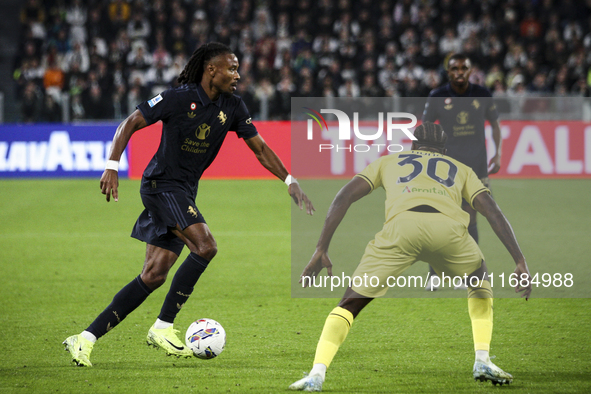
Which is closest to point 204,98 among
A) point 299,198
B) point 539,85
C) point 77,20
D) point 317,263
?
point 299,198

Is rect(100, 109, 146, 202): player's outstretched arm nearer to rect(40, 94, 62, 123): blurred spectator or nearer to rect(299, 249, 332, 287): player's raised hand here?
rect(299, 249, 332, 287): player's raised hand

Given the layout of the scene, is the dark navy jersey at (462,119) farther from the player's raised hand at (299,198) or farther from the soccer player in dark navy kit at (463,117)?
the player's raised hand at (299,198)

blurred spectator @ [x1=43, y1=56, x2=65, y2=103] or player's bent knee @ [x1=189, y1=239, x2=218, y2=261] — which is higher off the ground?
blurred spectator @ [x1=43, y1=56, x2=65, y2=103]

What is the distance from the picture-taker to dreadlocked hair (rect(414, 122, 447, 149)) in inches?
170

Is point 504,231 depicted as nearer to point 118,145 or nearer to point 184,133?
point 184,133

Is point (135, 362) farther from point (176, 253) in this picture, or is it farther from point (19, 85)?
point (19, 85)

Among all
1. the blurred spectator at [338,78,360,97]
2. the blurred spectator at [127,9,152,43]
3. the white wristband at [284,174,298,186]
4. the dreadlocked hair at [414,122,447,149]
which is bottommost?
the white wristband at [284,174,298,186]

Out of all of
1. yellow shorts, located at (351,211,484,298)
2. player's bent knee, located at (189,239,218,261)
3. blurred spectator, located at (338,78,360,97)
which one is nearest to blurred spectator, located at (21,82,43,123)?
blurred spectator, located at (338,78,360,97)

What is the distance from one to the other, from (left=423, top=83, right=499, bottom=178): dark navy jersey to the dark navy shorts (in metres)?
2.82

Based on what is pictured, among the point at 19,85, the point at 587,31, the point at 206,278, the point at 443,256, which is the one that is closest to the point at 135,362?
the point at 443,256

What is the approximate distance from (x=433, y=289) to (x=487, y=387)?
2809 millimetres

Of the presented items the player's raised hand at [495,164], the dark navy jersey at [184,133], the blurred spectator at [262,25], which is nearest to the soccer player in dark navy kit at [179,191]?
the dark navy jersey at [184,133]

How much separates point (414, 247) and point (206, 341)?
1474 millimetres

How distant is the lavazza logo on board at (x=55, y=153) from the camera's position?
624 inches
